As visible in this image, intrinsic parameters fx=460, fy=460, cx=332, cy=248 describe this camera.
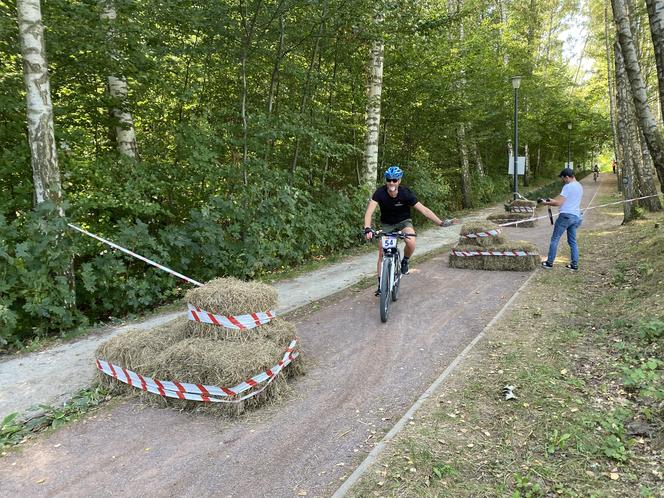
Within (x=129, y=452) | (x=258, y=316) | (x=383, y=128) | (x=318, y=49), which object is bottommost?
(x=129, y=452)

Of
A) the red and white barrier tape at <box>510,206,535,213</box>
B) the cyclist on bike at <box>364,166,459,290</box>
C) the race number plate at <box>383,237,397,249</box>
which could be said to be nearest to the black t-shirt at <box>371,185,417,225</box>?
the cyclist on bike at <box>364,166,459,290</box>

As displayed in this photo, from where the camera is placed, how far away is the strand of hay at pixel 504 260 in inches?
359

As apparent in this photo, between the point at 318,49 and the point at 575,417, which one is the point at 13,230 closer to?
the point at 575,417

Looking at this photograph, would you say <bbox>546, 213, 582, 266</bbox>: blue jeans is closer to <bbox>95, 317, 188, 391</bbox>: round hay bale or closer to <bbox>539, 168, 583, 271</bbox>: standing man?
<bbox>539, 168, 583, 271</bbox>: standing man

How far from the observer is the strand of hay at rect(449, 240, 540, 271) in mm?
9117

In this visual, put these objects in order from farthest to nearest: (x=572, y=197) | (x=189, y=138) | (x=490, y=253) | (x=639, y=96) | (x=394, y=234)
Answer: (x=490, y=253) → (x=639, y=96) → (x=572, y=197) → (x=189, y=138) → (x=394, y=234)

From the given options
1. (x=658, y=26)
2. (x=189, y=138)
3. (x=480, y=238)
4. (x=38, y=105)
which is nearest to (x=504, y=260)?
(x=480, y=238)

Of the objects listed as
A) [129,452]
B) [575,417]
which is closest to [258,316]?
[129,452]

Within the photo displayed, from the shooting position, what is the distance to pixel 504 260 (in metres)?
9.26

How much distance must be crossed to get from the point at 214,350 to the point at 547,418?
2.79m

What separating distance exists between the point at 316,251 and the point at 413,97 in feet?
25.5

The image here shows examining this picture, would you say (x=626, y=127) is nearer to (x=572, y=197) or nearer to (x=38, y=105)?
(x=572, y=197)

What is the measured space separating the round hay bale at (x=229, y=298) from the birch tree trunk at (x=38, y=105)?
9.23 ft

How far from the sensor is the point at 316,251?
11312 mm
